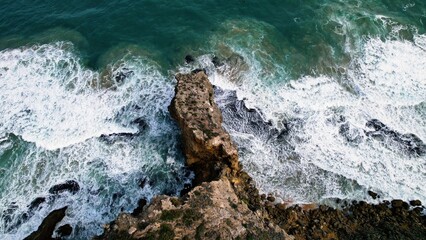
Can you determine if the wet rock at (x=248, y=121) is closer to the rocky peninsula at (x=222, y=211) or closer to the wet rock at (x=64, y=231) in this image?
the rocky peninsula at (x=222, y=211)

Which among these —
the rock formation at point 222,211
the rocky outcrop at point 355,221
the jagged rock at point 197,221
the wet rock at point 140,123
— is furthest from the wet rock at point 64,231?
the rocky outcrop at point 355,221

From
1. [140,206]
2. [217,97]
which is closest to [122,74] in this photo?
[217,97]

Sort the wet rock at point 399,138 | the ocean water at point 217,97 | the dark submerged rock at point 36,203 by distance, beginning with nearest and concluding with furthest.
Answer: the dark submerged rock at point 36,203, the ocean water at point 217,97, the wet rock at point 399,138

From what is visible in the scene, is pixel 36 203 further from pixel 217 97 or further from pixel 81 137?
pixel 217 97

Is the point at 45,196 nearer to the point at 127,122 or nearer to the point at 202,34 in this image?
the point at 127,122

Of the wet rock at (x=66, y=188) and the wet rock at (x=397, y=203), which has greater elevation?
the wet rock at (x=397, y=203)

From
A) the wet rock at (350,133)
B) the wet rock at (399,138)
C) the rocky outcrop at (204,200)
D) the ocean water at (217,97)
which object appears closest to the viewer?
the rocky outcrop at (204,200)

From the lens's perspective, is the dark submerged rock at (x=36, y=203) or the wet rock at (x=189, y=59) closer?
the dark submerged rock at (x=36, y=203)

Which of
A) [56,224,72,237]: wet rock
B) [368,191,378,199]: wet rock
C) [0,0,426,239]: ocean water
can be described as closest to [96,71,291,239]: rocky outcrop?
[0,0,426,239]: ocean water
